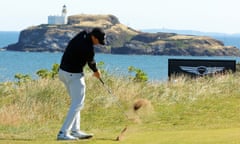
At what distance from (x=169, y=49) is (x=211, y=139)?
477 ft

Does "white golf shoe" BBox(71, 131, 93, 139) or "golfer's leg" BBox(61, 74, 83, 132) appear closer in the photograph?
"golfer's leg" BBox(61, 74, 83, 132)

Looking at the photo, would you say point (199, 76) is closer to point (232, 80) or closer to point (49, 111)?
point (232, 80)

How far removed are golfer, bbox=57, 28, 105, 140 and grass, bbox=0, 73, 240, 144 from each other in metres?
0.40

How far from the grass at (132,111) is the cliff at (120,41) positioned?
130912 millimetres

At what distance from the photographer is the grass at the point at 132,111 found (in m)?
11.3

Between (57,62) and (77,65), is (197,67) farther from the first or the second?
(57,62)

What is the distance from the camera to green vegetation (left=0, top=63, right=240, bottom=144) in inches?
444

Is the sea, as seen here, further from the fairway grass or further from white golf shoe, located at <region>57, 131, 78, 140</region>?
white golf shoe, located at <region>57, 131, 78, 140</region>

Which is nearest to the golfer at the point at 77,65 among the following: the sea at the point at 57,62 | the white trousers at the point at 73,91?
the white trousers at the point at 73,91

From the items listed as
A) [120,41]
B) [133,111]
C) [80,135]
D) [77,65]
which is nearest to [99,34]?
[77,65]

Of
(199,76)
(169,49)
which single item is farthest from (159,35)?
(199,76)

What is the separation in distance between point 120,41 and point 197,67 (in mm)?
134462

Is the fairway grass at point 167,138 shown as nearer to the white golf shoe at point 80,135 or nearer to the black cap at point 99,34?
the white golf shoe at point 80,135

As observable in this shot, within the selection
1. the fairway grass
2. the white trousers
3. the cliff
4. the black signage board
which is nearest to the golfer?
the white trousers
